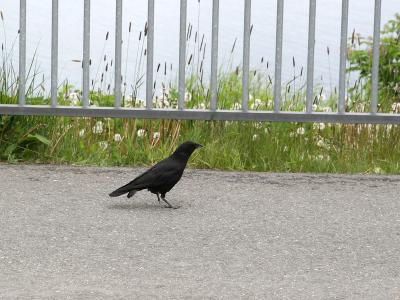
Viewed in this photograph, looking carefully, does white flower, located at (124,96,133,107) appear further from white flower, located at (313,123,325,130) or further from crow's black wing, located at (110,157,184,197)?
crow's black wing, located at (110,157,184,197)

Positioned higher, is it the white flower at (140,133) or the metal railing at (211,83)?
the metal railing at (211,83)

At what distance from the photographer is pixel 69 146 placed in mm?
7695

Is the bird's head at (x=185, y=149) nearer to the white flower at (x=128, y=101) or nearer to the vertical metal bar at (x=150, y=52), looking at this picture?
the vertical metal bar at (x=150, y=52)

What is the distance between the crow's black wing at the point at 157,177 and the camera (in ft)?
Answer: 20.4

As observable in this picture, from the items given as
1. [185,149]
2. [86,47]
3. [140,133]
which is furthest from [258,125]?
[185,149]

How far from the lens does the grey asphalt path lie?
475cm

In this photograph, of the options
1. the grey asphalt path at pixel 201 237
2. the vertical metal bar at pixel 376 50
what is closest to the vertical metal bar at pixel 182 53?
the grey asphalt path at pixel 201 237

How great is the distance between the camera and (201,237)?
5.62m

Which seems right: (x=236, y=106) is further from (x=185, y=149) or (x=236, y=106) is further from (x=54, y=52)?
(x=185, y=149)

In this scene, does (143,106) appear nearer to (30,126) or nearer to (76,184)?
(30,126)

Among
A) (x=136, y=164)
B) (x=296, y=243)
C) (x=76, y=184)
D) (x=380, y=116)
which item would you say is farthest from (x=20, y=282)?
(x=380, y=116)

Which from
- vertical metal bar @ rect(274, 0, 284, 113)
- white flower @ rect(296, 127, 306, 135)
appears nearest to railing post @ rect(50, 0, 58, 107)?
vertical metal bar @ rect(274, 0, 284, 113)

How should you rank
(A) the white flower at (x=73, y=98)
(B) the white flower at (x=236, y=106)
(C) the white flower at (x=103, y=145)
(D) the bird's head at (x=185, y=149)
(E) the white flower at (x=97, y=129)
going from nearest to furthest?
(D) the bird's head at (x=185, y=149), (C) the white flower at (x=103, y=145), (E) the white flower at (x=97, y=129), (B) the white flower at (x=236, y=106), (A) the white flower at (x=73, y=98)

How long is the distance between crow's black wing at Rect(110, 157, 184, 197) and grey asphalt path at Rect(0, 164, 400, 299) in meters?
0.13
